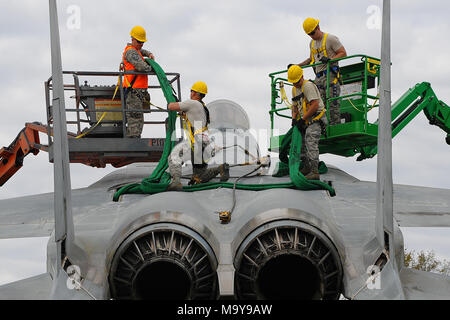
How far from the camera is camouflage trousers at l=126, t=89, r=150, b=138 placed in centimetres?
1185

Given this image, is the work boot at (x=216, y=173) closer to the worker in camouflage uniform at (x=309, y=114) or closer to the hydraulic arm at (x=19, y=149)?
the worker in camouflage uniform at (x=309, y=114)

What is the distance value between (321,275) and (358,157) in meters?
7.16

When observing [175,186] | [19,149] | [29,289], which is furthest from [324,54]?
[19,149]

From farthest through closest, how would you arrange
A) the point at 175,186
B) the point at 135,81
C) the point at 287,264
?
the point at 135,81, the point at 175,186, the point at 287,264

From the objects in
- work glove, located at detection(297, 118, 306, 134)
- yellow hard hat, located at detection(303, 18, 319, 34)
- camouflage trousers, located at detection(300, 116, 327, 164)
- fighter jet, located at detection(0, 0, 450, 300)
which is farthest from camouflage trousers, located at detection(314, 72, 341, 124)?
fighter jet, located at detection(0, 0, 450, 300)

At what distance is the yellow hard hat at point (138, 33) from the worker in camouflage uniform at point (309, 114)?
3.26m

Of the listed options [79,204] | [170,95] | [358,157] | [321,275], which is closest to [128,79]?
[170,95]

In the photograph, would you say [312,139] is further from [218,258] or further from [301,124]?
[218,258]

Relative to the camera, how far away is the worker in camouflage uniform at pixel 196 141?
946cm

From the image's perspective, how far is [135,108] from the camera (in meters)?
11.9

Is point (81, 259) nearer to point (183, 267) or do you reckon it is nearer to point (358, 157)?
point (183, 267)

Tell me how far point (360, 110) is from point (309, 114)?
2.39 m

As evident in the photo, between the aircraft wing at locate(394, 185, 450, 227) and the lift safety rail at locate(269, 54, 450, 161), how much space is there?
4.00 ft

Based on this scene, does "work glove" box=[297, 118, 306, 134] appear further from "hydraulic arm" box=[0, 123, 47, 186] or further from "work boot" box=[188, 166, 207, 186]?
"hydraulic arm" box=[0, 123, 47, 186]
